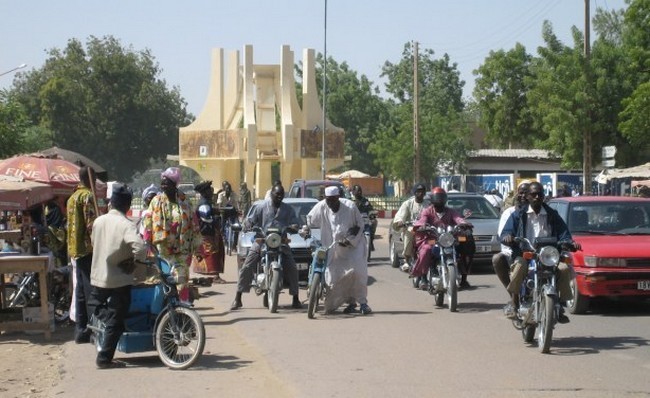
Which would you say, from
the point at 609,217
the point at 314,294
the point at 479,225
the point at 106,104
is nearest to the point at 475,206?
the point at 479,225

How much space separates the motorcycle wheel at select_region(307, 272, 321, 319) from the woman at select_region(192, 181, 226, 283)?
175 inches

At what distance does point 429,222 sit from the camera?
15523 millimetres

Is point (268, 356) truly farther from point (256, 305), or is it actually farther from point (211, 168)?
point (211, 168)

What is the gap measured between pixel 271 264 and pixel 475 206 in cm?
849

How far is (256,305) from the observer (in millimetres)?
16172

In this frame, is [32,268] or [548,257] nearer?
[548,257]

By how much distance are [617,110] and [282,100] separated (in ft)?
85.3

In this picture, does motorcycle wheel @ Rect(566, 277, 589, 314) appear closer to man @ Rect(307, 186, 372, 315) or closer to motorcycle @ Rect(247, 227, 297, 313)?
man @ Rect(307, 186, 372, 315)

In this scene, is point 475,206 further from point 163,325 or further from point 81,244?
point 163,325

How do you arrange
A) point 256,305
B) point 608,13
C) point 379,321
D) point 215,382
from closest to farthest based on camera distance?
point 215,382, point 379,321, point 256,305, point 608,13

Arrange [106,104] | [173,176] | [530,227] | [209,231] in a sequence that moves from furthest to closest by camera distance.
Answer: [106,104], [209,231], [173,176], [530,227]

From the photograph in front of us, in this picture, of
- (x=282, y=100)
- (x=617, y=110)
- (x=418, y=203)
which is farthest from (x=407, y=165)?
(x=418, y=203)

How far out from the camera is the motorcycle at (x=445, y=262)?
14570 millimetres

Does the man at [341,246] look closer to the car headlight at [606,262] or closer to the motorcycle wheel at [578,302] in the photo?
the motorcycle wheel at [578,302]
